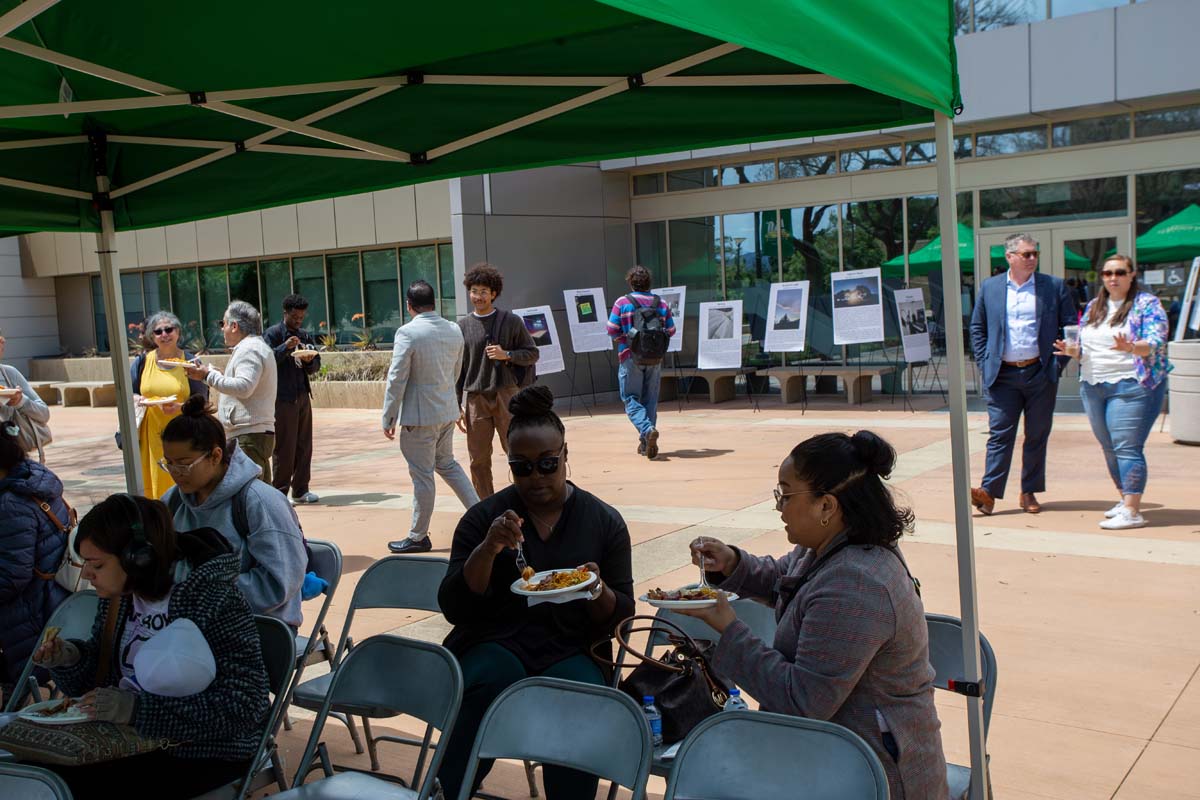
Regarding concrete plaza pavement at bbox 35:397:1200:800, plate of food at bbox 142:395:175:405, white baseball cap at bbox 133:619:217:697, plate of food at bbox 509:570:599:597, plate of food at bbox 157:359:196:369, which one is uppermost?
plate of food at bbox 157:359:196:369

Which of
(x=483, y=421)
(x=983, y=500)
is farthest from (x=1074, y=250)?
(x=483, y=421)

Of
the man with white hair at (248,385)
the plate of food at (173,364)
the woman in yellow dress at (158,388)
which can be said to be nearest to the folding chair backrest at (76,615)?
the woman in yellow dress at (158,388)

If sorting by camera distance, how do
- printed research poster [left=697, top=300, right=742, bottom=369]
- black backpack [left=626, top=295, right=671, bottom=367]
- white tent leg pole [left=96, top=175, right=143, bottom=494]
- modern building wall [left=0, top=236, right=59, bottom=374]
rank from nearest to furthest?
white tent leg pole [left=96, top=175, right=143, bottom=494] → black backpack [left=626, top=295, right=671, bottom=367] → printed research poster [left=697, top=300, right=742, bottom=369] → modern building wall [left=0, top=236, right=59, bottom=374]

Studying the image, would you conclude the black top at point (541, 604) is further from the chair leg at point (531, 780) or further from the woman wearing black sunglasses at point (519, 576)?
the chair leg at point (531, 780)

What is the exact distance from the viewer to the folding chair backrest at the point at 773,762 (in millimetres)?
2375

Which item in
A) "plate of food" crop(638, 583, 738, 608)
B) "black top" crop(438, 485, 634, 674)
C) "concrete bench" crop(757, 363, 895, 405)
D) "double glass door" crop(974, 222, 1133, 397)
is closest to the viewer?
"plate of food" crop(638, 583, 738, 608)

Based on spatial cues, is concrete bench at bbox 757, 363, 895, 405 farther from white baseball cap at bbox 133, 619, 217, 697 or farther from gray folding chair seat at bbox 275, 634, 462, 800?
white baseball cap at bbox 133, 619, 217, 697

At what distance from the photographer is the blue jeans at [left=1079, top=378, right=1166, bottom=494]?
24.3ft

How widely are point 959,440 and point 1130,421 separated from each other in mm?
5012

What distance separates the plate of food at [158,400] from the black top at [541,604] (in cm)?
399

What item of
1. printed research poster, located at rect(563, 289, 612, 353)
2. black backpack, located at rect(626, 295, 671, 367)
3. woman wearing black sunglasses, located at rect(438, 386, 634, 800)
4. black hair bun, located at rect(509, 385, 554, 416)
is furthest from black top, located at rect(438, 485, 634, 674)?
printed research poster, located at rect(563, 289, 612, 353)

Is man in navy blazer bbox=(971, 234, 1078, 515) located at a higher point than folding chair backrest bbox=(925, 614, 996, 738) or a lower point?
higher

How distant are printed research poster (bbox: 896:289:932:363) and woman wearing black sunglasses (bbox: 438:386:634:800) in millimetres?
13443

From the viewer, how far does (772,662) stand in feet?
Result: 8.88
